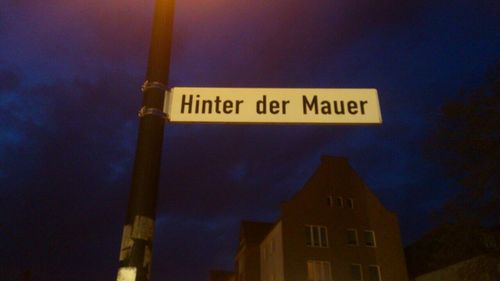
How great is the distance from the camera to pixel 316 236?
1164 inches

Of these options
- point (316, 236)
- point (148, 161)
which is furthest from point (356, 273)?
point (148, 161)

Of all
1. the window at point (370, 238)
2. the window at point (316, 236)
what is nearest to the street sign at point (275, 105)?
the window at point (316, 236)

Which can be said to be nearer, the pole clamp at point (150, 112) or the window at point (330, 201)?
the pole clamp at point (150, 112)

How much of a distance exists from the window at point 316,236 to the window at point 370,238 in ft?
11.2

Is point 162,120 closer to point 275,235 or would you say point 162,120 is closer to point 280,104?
point 280,104

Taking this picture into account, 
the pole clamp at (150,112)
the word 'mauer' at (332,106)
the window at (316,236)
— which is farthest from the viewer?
the window at (316,236)

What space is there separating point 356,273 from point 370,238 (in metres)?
3.07

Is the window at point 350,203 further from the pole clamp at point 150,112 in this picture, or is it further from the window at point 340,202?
the pole clamp at point 150,112

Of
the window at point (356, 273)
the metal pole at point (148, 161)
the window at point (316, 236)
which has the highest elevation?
the window at point (316, 236)

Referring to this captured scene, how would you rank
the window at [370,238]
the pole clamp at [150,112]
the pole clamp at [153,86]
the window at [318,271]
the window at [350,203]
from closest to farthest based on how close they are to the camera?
the pole clamp at [150,112]
the pole clamp at [153,86]
the window at [318,271]
the window at [370,238]
the window at [350,203]

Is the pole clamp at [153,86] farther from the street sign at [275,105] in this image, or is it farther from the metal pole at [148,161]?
the street sign at [275,105]

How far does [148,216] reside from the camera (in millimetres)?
2637

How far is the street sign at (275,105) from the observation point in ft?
11.4

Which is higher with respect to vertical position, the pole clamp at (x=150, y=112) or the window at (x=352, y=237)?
the window at (x=352, y=237)
